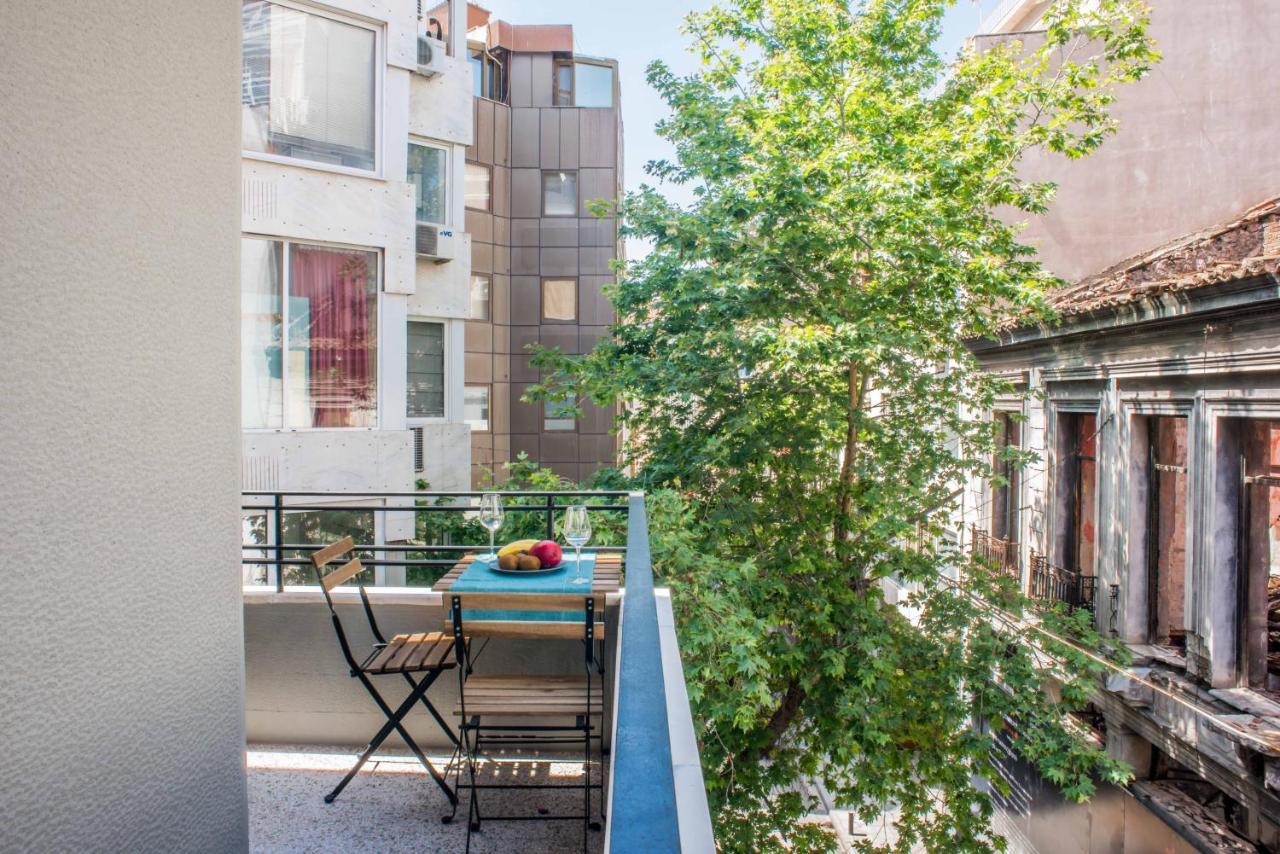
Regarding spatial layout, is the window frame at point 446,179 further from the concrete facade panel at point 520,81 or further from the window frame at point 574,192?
the concrete facade panel at point 520,81

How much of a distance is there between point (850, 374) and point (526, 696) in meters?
6.58

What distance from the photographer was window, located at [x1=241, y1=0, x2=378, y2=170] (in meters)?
9.64

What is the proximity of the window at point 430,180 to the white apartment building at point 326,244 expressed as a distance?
3009 mm

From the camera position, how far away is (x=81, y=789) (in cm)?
137

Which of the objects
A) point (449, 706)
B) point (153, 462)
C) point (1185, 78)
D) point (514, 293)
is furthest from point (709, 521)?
point (514, 293)

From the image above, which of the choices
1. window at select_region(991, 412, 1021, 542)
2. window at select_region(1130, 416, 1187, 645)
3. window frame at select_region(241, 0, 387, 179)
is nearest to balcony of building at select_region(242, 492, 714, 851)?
window frame at select_region(241, 0, 387, 179)

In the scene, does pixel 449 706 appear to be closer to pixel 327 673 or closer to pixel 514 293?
pixel 327 673

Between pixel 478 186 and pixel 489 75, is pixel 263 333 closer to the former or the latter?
pixel 478 186

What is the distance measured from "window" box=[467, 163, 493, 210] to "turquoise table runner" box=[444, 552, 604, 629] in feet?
64.2

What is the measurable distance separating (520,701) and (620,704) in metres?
2.90

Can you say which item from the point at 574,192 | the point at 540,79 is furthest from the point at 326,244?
the point at 540,79

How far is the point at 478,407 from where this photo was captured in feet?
74.4

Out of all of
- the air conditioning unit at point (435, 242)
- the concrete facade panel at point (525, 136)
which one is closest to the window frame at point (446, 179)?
the air conditioning unit at point (435, 242)

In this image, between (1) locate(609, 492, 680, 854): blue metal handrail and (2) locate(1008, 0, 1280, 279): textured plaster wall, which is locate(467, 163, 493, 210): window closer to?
(2) locate(1008, 0, 1280, 279): textured plaster wall
